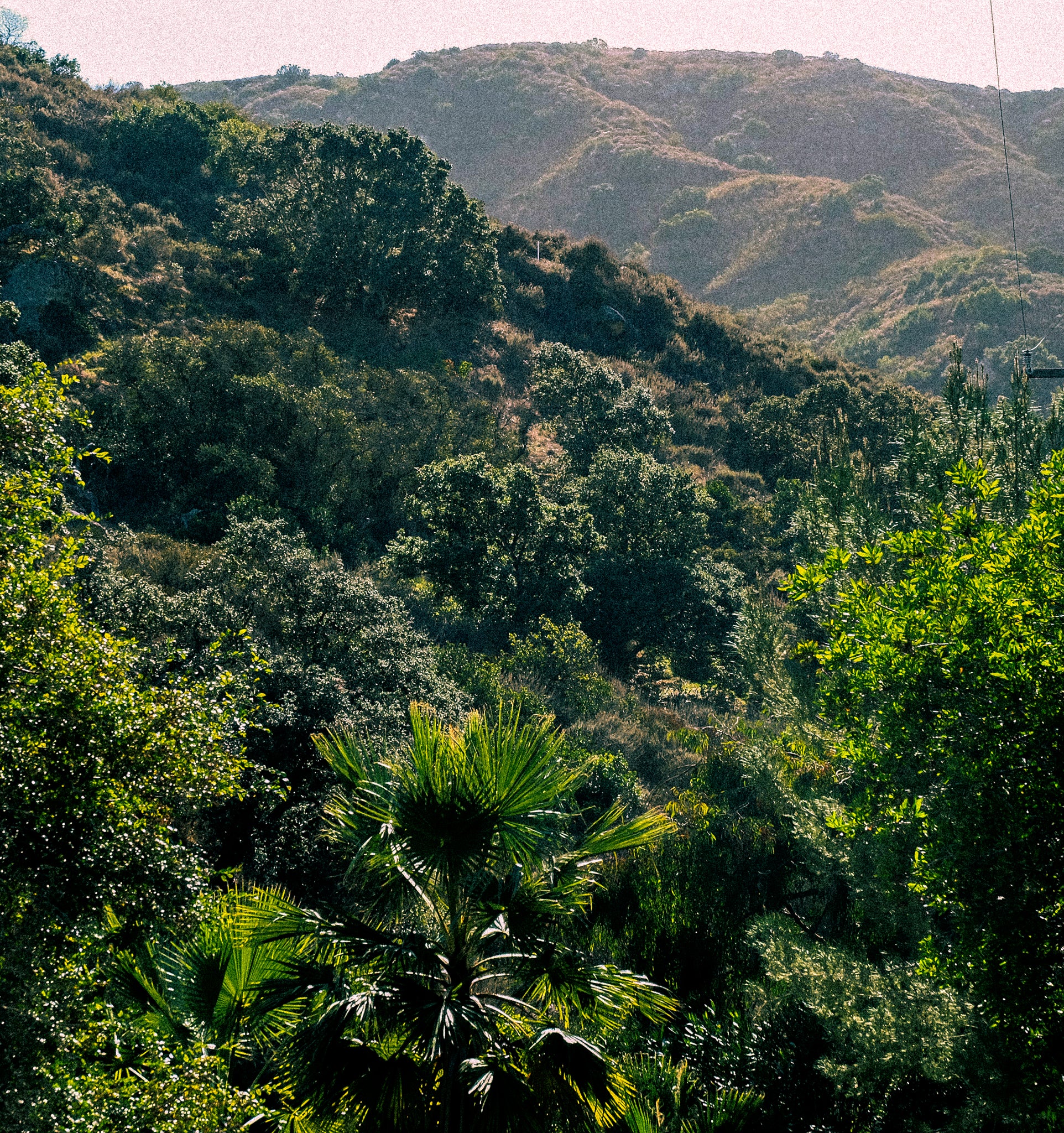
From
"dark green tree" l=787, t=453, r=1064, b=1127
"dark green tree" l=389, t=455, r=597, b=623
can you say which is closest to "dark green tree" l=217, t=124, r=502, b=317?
"dark green tree" l=389, t=455, r=597, b=623

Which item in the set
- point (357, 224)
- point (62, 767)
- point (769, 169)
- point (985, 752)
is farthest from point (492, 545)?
point (769, 169)

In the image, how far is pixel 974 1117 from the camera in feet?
23.9

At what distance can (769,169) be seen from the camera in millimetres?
117750

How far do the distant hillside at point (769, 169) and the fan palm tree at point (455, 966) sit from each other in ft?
222

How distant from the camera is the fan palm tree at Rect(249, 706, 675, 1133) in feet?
17.0

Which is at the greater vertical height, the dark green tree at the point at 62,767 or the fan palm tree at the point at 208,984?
the dark green tree at the point at 62,767

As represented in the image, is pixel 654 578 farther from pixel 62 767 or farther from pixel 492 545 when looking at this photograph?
pixel 62 767

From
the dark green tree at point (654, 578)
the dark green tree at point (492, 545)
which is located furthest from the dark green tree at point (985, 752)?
the dark green tree at point (654, 578)

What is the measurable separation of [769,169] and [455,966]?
12825 centimetres

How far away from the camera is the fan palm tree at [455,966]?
517cm

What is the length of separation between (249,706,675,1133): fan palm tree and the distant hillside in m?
67.8

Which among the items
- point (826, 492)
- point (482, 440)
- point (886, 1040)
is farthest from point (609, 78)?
point (886, 1040)

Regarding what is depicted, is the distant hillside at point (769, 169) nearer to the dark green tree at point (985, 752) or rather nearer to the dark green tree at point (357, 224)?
the dark green tree at point (357, 224)

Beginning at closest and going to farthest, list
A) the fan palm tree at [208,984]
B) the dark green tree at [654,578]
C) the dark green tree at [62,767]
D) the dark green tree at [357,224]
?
the dark green tree at [62,767] < the fan palm tree at [208,984] < the dark green tree at [654,578] < the dark green tree at [357,224]
